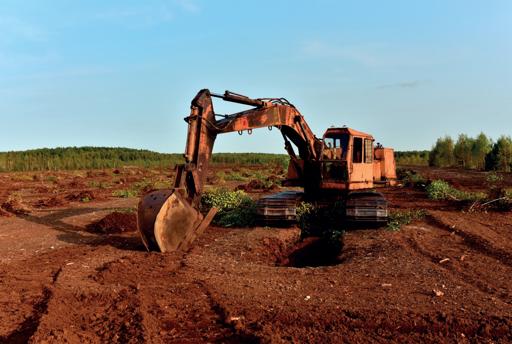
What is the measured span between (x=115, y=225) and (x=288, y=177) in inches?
198

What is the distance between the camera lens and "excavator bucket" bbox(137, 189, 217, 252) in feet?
30.9

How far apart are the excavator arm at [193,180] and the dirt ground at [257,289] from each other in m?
0.48

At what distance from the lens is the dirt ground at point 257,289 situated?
18.5 ft

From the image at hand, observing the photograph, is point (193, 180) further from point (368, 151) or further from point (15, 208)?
point (15, 208)

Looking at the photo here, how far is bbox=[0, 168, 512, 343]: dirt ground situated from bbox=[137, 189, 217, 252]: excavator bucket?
36 centimetres

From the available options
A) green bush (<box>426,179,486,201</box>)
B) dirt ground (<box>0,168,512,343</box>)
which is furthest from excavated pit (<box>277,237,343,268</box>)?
green bush (<box>426,179,486,201</box>)

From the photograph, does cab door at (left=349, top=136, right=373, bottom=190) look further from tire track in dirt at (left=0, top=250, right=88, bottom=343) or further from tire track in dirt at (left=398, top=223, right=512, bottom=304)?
tire track in dirt at (left=0, top=250, right=88, bottom=343)

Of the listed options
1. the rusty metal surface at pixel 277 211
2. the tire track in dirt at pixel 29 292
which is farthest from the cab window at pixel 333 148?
the tire track in dirt at pixel 29 292

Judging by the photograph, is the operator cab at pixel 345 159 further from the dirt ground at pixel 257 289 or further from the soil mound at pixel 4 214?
the soil mound at pixel 4 214

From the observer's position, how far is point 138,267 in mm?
8922

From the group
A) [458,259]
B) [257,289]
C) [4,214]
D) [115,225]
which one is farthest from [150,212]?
[4,214]

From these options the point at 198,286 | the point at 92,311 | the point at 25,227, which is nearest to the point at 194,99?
the point at 198,286

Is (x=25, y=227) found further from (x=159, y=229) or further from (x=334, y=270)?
(x=334, y=270)

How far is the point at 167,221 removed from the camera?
9.64 m
